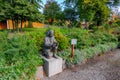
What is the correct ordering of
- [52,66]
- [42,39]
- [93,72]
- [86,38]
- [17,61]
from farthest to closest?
1. [86,38]
2. [42,39]
3. [93,72]
4. [52,66]
5. [17,61]

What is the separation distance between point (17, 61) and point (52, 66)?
3.91ft

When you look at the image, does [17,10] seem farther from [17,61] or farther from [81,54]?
[17,61]

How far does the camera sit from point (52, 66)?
4.30 metres

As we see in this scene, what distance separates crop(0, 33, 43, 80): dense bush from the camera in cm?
309

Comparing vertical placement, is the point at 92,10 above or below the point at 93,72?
above

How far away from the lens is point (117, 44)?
857 centimetres

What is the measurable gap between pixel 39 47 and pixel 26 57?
120 cm

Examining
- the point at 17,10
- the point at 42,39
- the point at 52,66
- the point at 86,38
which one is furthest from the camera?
the point at 17,10

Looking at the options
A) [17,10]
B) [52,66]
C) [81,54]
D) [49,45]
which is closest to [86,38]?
[81,54]

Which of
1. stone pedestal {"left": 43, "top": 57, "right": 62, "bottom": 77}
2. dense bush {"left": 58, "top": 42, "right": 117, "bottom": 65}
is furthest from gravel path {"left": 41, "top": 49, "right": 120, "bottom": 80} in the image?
dense bush {"left": 58, "top": 42, "right": 117, "bottom": 65}

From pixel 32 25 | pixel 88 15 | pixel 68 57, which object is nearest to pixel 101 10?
pixel 88 15

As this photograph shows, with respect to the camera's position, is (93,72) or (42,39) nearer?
(93,72)

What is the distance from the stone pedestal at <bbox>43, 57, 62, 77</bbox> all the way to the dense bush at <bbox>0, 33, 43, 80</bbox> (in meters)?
0.20

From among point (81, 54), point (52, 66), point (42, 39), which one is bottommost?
point (52, 66)
